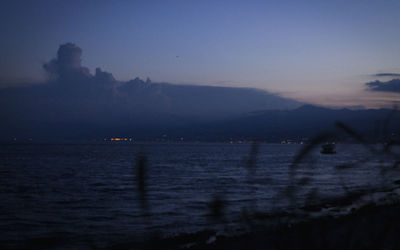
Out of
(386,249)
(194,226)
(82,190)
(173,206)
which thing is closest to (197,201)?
(173,206)

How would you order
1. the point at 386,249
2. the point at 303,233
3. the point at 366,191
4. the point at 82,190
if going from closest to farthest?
the point at 366,191 → the point at 303,233 → the point at 386,249 → the point at 82,190

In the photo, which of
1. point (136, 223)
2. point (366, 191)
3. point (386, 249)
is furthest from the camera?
point (136, 223)

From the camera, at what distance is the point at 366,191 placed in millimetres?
1804

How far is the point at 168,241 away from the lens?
→ 35.9 ft

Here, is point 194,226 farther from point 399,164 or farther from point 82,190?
point 82,190

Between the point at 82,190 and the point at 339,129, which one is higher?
the point at 339,129

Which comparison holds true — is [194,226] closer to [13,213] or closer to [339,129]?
[13,213]

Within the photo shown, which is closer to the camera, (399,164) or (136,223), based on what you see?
(399,164)

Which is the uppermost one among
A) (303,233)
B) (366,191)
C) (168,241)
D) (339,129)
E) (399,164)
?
(339,129)

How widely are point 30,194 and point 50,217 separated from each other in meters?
9.23

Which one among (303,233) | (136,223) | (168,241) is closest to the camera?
(303,233)

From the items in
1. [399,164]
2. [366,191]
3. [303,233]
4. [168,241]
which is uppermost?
[399,164]

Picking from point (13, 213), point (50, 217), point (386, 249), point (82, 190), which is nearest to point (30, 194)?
point (82, 190)

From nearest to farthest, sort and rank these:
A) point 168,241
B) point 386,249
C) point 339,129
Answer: point 339,129, point 386,249, point 168,241
